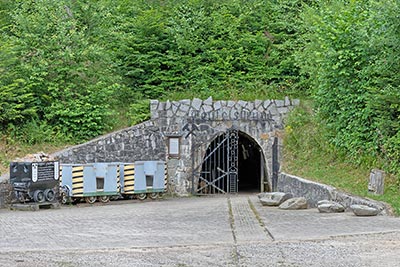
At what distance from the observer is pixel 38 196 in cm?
1457

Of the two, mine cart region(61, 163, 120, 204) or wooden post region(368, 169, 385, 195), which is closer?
wooden post region(368, 169, 385, 195)

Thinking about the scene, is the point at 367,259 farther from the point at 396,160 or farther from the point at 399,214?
the point at 396,160

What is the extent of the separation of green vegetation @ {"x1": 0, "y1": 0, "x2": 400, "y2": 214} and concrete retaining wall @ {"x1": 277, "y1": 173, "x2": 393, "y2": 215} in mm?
425

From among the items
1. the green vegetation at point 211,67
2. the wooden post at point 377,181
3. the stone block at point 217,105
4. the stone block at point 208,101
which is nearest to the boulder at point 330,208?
the wooden post at point 377,181

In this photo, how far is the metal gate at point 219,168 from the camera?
19328mm

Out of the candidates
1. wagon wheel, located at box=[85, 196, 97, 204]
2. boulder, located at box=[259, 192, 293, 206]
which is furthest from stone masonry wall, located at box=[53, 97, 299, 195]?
boulder, located at box=[259, 192, 293, 206]

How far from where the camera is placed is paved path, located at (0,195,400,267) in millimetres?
7582

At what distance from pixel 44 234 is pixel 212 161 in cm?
1056

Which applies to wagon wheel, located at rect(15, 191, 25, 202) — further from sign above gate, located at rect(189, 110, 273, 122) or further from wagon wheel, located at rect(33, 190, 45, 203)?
sign above gate, located at rect(189, 110, 273, 122)

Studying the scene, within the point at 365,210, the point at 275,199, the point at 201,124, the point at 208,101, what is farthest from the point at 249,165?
the point at 365,210

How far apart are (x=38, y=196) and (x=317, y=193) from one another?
6.50 metres

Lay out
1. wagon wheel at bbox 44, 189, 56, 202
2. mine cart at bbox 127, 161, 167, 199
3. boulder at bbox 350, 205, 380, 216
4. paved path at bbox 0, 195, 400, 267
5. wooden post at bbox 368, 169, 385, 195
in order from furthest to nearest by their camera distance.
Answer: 1. mine cart at bbox 127, 161, 167, 199
2. wagon wheel at bbox 44, 189, 56, 202
3. wooden post at bbox 368, 169, 385, 195
4. boulder at bbox 350, 205, 380, 216
5. paved path at bbox 0, 195, 400, 267

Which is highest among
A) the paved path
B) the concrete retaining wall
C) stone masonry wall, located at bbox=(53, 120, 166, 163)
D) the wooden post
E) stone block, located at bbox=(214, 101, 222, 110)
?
stone block, located at bbox=(214, 101, 222, 110)

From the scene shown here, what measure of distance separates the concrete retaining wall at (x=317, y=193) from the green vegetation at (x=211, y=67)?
0.43m
